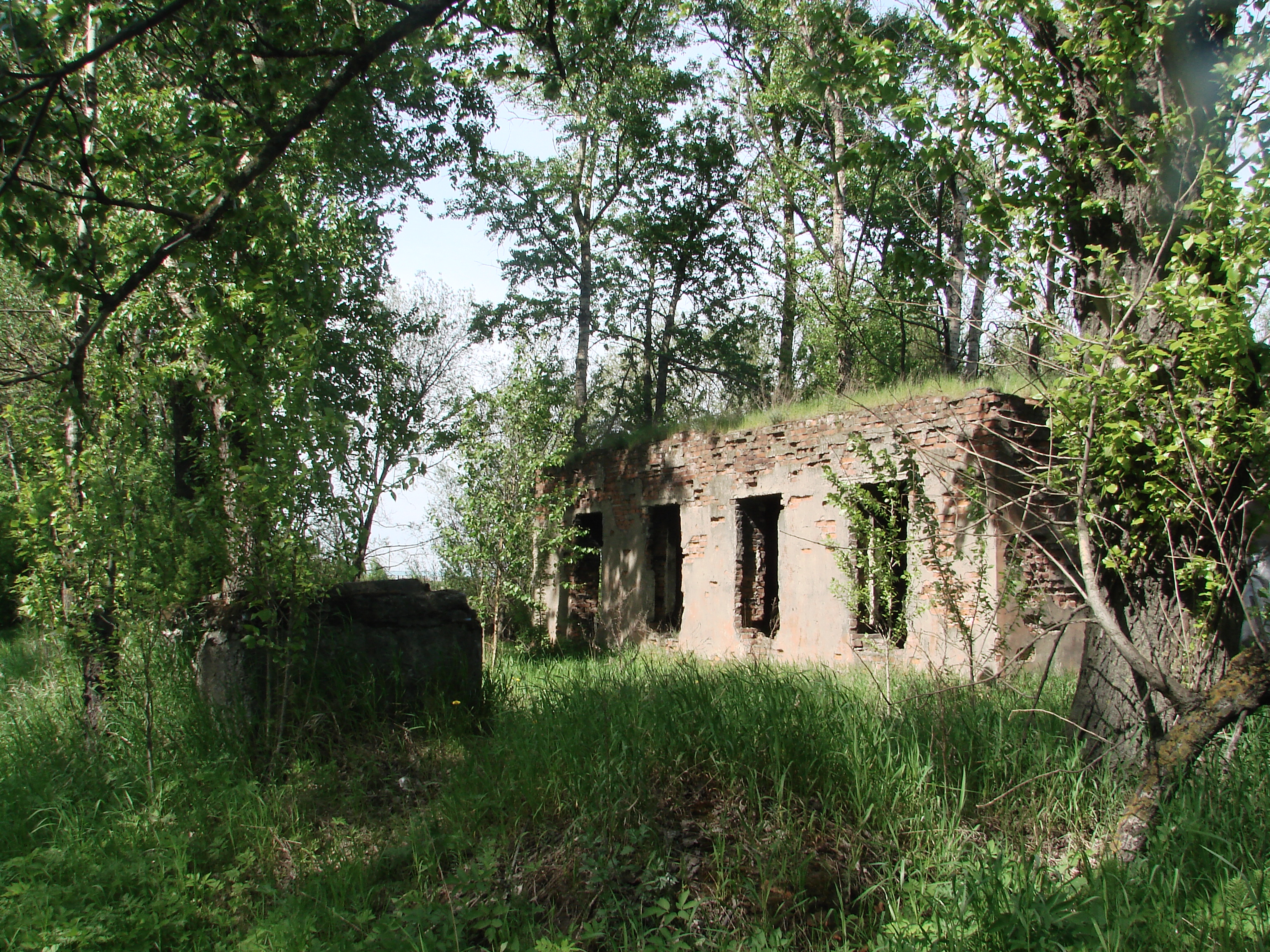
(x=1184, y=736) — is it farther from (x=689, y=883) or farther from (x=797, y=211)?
(x=797, y=211)

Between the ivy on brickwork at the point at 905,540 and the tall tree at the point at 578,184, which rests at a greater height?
the tall tree at the point at 578,184

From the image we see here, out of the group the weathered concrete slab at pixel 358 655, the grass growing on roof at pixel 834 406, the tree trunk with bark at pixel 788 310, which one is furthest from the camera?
the tree trunk with bark at pixel 788 310

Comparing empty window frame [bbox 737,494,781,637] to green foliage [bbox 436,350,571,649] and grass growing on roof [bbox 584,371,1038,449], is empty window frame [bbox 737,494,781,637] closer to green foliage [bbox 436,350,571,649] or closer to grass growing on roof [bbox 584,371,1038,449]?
grass growing on roof [bbox 584,371,1038,449]

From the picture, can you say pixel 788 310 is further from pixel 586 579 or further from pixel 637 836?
pixel 637 836

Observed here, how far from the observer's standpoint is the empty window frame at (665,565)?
512 inches

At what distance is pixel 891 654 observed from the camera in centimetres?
884

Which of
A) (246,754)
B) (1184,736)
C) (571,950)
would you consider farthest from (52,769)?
(1184,736)

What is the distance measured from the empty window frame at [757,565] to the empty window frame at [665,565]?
5.35 feet

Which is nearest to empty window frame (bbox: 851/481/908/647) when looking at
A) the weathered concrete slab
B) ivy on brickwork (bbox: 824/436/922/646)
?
ivy on brickwork (bbox: 824/436/922/646)

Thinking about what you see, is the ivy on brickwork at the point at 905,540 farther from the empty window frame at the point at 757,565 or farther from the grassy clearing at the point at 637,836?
the empty window frame at the point at 757,565

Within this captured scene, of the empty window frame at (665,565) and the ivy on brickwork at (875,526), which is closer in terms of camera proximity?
the ivy on brickwork at (875,526)

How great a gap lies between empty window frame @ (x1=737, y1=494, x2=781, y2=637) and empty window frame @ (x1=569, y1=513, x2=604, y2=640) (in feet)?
10.4

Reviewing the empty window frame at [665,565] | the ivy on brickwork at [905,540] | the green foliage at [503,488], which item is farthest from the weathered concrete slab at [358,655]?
the empty window frame at [665,565]

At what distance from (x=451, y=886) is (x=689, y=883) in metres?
1.07
